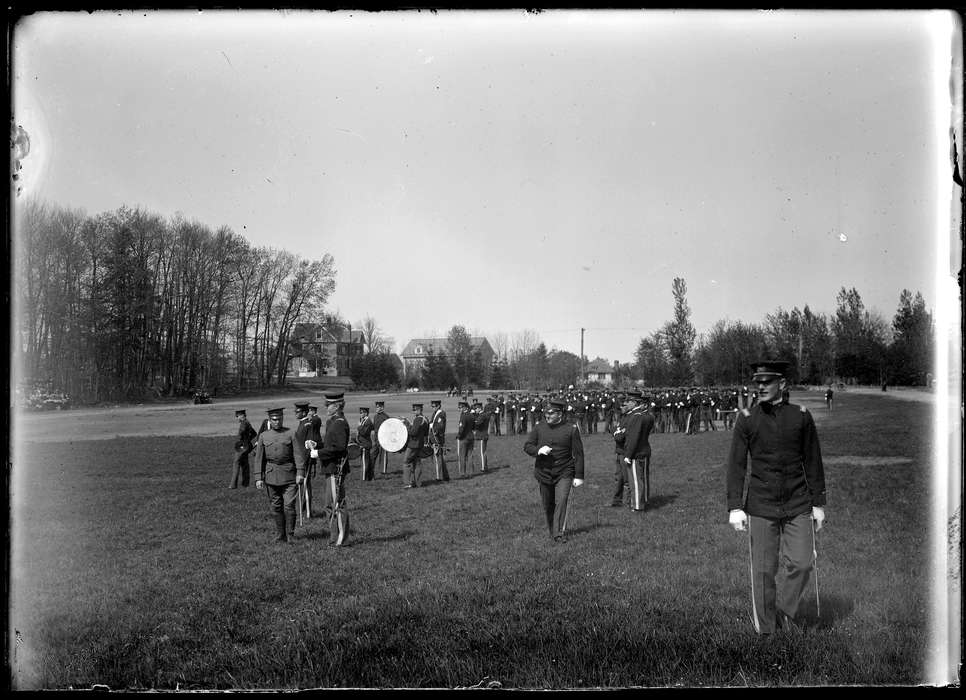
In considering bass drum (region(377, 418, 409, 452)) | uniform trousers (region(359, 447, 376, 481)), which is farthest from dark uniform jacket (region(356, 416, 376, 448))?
bass drum (region(377, 418, 409, 452))

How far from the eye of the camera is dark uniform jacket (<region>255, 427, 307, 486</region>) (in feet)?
23.0

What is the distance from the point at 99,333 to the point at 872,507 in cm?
926

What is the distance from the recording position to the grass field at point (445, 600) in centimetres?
336

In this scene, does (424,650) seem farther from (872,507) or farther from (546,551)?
(872,507)

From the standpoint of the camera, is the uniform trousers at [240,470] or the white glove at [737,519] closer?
the white glove at [737,519]

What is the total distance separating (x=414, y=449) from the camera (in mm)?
11234

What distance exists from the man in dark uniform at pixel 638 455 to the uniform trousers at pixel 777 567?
4653 millimetres

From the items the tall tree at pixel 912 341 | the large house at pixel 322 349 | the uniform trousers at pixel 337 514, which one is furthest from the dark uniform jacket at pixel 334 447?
the tall tree at pixel 912 341

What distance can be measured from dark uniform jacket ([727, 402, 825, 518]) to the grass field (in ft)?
2.74

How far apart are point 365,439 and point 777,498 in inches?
364

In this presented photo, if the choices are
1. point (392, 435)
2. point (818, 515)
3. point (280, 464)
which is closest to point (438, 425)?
point (392, 435)

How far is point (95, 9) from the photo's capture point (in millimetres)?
3434

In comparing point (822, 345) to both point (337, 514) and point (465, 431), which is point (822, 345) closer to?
point (337, 514)

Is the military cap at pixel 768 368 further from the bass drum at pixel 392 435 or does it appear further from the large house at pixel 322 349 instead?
the bass drum at pixel 392 435
